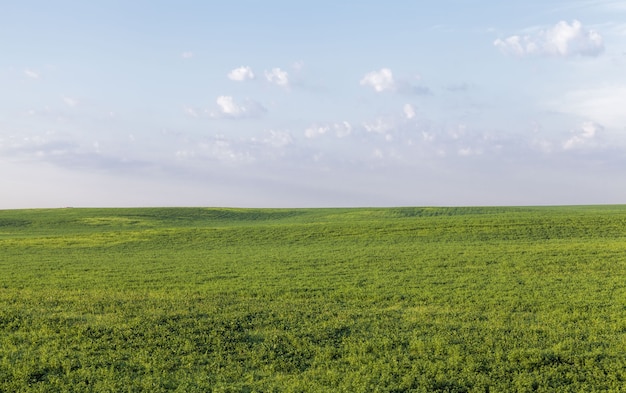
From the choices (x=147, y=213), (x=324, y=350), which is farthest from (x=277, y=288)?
(x=147, y=213)

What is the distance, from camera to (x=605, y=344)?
53.9ft

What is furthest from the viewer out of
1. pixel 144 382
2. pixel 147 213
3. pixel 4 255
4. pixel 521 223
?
pixel 147 213

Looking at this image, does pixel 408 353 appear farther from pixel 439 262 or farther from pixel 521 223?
pixel 521 223

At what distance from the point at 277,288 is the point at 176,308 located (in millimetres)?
6388

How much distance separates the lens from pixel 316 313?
822 inches

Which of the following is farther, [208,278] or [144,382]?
[208,278]

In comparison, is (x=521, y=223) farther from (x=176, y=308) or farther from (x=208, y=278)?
(x=176, y=308)

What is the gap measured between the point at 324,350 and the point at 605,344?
853 cm

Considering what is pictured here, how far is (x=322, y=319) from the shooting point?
19.9 m

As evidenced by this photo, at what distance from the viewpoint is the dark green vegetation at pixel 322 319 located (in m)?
14.0

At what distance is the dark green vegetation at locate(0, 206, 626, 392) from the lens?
45.9ft

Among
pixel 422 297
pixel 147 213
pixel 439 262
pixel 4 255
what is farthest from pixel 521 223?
pixel 147 213

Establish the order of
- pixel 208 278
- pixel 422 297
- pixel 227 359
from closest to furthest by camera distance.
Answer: pixel 227 359
pixel 422 297
pixel 208 278

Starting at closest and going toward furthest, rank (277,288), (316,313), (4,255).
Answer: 1. (316,313)
2. (277,288)
3. (4,255)
